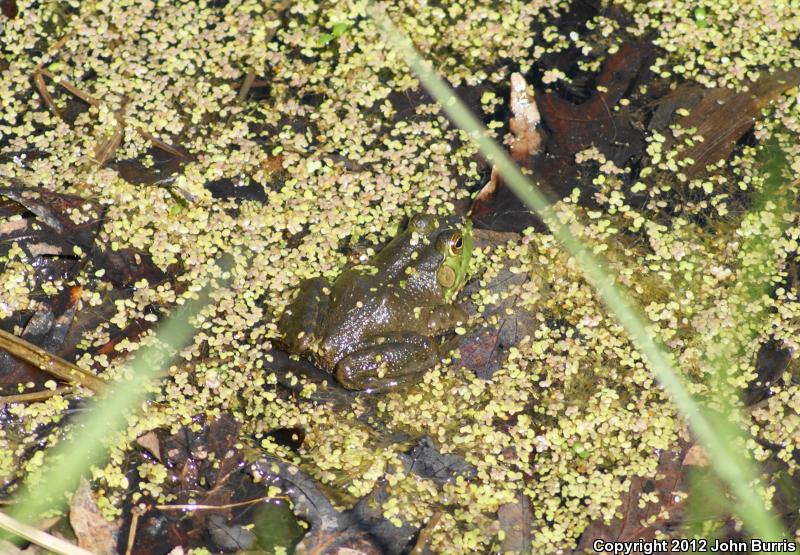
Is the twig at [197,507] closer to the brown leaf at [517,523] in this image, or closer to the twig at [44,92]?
the brown leaf at [517,523]

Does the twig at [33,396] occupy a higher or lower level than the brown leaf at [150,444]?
higher

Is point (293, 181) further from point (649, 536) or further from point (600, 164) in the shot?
point (649, 536)

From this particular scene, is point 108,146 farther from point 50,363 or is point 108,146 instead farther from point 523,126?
point 523,126

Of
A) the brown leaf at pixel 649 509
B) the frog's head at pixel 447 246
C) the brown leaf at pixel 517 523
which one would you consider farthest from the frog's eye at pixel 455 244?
the brown leaf at pixel 649 509

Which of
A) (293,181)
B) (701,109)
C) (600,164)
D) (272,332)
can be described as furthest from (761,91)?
(272,332)

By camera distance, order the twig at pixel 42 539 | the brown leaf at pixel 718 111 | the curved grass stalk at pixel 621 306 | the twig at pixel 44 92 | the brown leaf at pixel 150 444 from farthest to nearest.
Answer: the twig at pixel 44 92 < the brown leaf at pixel 718 111 < the brown leaf at pixel 150 444 < the curved grass stalk at pixel 621 306 < the twig at pixel 42 539
